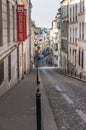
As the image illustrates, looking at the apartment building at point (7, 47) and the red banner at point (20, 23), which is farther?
the red banner at point (20, 23)

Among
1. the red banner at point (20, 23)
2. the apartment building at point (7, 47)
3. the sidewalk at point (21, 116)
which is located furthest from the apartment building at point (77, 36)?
the sidewalk at point (21, 116)

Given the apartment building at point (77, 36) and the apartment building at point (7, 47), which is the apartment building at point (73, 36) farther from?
the apartment building at point (7, 47)

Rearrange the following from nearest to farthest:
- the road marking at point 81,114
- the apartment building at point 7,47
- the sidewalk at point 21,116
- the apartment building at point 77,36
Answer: the sidewalk at point 21,116 < the road marking at point 81,114 < the apartment building at point 7,47 < the apartment building at point 77,36

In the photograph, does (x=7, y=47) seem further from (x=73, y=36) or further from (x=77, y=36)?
(x=73, y=36)

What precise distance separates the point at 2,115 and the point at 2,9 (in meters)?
8.38

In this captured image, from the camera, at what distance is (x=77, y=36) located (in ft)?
179

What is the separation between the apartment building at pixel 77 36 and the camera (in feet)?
159

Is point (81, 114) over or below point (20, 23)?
below

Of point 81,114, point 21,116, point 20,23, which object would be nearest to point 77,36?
point 20,23

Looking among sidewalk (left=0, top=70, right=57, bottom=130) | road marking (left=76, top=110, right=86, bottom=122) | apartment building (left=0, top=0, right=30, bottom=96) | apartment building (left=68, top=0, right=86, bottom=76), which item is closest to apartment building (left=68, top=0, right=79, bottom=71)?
apartment building (left=68, top=0, right=86, bottom=76)

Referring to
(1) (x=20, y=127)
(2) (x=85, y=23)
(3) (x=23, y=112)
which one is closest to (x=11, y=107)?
(3) (x=23, y=112)

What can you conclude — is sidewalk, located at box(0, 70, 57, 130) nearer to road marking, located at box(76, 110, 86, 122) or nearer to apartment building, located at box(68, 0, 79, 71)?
road marking, located at box(76, 110, 86, 122)

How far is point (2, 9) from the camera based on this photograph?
64.5 feet

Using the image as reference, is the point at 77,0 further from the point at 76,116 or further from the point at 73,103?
the point at 76,116
